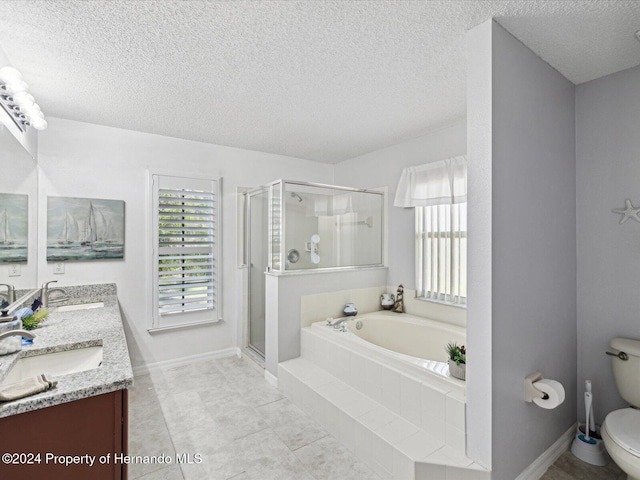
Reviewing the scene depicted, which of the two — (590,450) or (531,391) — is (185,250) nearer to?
(531,391)

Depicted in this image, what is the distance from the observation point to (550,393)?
5.56 feet

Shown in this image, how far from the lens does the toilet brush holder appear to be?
1.95m

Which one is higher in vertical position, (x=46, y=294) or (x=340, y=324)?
(x=46, y=294)

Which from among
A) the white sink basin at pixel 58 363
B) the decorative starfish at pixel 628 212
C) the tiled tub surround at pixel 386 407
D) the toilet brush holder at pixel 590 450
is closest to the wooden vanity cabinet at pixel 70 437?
the white sink basin at pixel 58 363

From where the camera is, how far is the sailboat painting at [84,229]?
A: 9.21 ft

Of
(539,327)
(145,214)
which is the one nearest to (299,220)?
(145,214)

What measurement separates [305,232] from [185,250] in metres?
1.34

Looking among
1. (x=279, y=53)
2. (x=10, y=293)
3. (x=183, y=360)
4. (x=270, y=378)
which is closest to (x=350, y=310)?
(x=270, y=378)

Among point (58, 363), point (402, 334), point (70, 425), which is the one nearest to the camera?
point (70, 425)

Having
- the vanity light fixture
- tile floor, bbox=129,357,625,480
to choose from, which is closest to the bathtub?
tile floor, bbox=129,357,625,480

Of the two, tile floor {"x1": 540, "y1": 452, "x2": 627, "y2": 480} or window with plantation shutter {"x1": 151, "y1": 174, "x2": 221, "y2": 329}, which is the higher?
window with plantation shutter {"x1": 151, "y1": 174, "x2": 221, "y2": 329}

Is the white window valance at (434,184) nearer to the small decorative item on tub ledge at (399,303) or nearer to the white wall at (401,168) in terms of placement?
the white wall at (401,168)

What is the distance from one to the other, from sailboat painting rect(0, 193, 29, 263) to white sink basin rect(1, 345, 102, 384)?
71 cm

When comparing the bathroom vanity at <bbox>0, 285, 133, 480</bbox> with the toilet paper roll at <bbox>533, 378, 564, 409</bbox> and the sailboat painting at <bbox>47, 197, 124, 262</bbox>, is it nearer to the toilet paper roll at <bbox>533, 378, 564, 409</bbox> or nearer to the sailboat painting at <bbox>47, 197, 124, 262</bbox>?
the sailboat painting at <bbox>47, 197, 124, 262</bbox>
